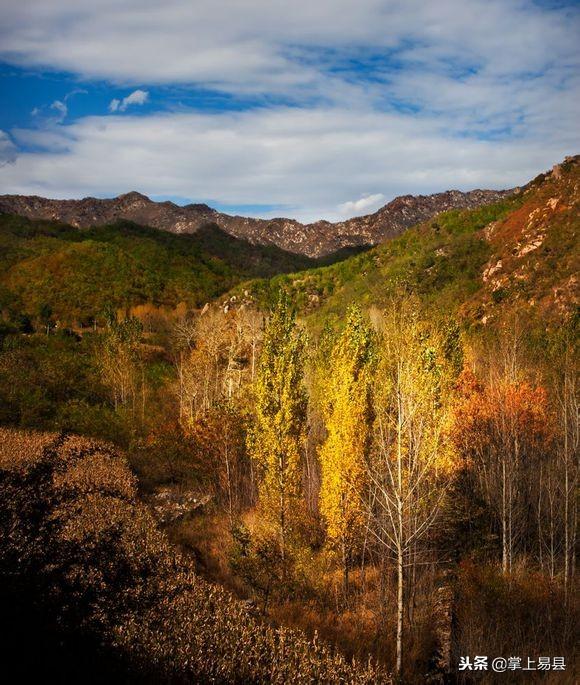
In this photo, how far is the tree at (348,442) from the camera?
15.4 metres

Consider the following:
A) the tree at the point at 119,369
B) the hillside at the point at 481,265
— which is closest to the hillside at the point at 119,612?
the hillside at the point at 481,265

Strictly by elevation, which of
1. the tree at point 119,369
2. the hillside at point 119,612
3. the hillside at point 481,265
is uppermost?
the hillside at point 481,265

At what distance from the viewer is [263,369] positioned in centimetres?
1706

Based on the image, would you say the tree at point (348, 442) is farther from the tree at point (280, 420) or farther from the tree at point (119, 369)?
the tree at point (119, 369)

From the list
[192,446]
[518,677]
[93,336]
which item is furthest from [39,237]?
[518,677]

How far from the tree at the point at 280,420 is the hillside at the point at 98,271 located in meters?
70.5

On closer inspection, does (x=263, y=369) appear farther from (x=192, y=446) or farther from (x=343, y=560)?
(x=192, y=446)

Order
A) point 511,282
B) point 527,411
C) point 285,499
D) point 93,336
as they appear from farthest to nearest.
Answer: point 93,336 → point 511,282 → point 527,411 → point 285,499

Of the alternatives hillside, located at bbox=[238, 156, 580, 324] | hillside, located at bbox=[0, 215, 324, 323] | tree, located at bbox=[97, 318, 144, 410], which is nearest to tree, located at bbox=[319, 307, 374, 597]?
hillside, located at bbox=[238, 156, 580, 324]

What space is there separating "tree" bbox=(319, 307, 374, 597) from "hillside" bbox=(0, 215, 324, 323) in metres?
73.0

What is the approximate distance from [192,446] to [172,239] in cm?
13258

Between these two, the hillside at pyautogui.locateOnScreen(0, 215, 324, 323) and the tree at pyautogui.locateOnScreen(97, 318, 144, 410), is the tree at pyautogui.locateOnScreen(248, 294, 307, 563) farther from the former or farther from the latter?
the hillside at pyautogui.locateOnScreen(0, 215, 324, 323)

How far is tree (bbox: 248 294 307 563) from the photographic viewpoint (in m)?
16.9

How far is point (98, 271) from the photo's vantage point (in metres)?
95.4
